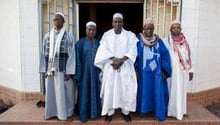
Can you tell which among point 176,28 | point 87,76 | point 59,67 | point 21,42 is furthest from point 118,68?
point 21,42

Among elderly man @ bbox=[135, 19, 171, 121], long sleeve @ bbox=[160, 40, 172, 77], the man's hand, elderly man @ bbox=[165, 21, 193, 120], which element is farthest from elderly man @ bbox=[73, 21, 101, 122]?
elderly man @ bbox=[165, 21, 193, 120]

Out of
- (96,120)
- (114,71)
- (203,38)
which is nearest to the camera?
(114,71)

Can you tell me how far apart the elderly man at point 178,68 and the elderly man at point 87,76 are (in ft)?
3.77

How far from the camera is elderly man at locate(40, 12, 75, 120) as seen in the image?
356cm

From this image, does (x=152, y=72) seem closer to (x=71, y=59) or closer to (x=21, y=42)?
(x=71, y=59)

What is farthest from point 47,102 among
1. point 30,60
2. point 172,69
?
point 172,69

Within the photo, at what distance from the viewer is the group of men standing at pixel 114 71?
3605 mm

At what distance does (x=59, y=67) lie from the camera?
11.8ft

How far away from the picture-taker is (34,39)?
4.60 meters

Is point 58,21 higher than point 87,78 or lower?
higher

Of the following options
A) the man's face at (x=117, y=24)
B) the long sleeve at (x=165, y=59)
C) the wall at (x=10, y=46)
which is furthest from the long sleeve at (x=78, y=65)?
the wall at (x=10, y=46)

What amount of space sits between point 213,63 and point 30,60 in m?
3.66

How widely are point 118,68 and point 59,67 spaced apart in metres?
0.86

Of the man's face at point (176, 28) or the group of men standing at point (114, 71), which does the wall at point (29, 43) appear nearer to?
the group of men standing at point (114, 71)
